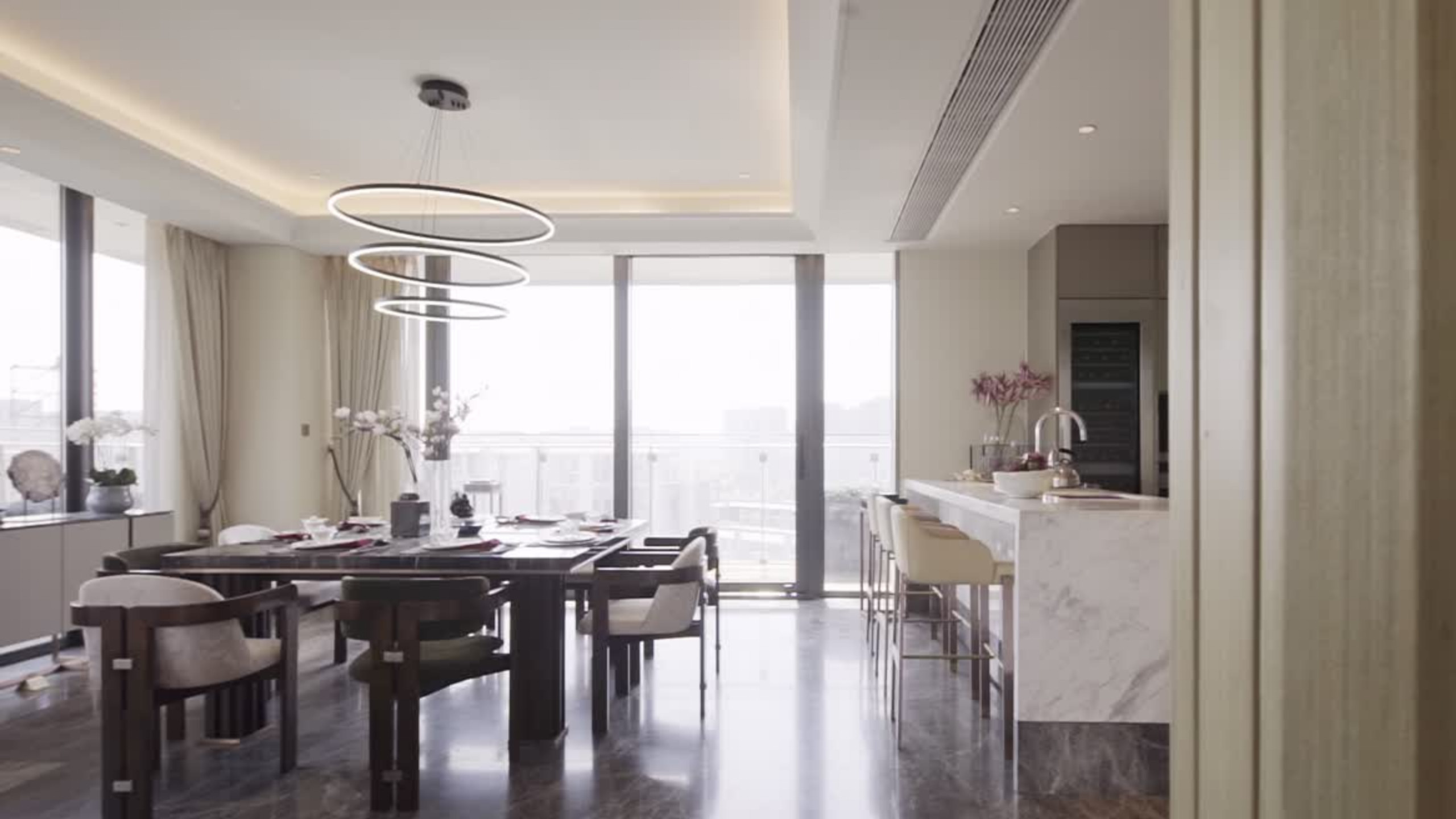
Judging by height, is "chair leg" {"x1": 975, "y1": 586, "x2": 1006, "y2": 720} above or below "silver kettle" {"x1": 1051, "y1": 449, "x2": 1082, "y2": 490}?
below

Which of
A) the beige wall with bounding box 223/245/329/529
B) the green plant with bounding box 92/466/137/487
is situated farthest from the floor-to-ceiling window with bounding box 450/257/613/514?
the green plant with bounding box 92/466/137/487

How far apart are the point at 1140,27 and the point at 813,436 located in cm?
401

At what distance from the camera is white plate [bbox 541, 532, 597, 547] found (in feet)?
11.5

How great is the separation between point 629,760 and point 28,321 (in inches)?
173

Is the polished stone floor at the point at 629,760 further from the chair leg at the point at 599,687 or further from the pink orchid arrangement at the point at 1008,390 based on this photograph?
the pink orchid arrangement at the point at 1008,390

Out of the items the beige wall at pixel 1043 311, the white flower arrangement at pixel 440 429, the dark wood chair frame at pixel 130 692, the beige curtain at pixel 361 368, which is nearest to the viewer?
the dark wood chair frame at pixel 130 692

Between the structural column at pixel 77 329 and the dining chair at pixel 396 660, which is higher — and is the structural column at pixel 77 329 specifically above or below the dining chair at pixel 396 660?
above

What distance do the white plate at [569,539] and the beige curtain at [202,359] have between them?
337 cm

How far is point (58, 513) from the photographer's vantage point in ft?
15.3

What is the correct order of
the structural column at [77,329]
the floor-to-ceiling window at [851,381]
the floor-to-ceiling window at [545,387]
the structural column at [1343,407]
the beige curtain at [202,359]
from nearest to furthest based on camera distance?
the structural column at [1343,407] < the structural column at [77,329] < the beige curtain at [202,359] < the floor-to-ceiling window at [851,381] < the floor-to-ceiling window at [545,387]

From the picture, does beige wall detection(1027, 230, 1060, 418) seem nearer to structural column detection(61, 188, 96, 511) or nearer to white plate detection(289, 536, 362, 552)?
white plate detection(289, 536, 362, 552)

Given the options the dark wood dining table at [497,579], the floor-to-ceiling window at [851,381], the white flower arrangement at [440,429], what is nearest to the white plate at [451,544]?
the dark wood dining table at [497,579]

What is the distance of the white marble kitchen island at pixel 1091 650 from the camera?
2791mm

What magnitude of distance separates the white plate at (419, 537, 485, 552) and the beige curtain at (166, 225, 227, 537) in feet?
10.5
